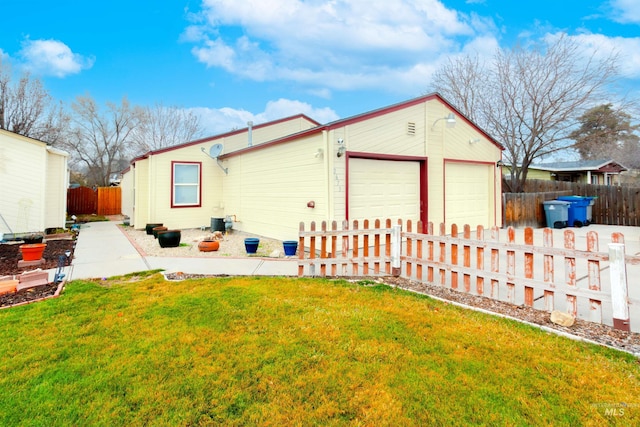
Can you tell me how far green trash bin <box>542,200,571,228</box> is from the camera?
11461 millimetres

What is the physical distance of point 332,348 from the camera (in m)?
2.90

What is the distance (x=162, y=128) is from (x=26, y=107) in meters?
9.97

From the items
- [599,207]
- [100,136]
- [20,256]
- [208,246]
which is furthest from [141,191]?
[100,136]

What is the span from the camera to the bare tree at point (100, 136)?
87.5ft

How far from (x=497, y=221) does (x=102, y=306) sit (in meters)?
11.2

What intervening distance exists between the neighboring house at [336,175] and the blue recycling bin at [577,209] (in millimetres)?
3128

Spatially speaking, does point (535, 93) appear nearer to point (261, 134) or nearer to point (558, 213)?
point (558, 213)

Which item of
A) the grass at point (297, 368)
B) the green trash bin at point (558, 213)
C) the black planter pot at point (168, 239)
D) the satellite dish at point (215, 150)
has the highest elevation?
the satellite dish at point (215, 150)

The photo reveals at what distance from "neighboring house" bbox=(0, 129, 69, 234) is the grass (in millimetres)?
8067

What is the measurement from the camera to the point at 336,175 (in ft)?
23.3

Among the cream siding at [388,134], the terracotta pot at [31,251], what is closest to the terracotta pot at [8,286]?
the terracotta pot at [31,251]

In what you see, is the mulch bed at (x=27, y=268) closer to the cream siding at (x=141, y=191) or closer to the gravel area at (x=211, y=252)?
the gravel area at (x=211, y=252)

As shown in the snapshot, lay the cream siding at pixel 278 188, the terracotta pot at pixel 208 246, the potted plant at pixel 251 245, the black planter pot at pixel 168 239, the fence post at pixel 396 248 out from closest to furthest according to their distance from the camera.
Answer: the fence post at pixel 396 248 < the potted plant at pixel 251 245 < the cream siding at pixel 278 188 < the terracotta pot at pixel 208 246 < the black planter pot at pixel 168 239

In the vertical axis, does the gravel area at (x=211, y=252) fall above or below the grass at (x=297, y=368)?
above
